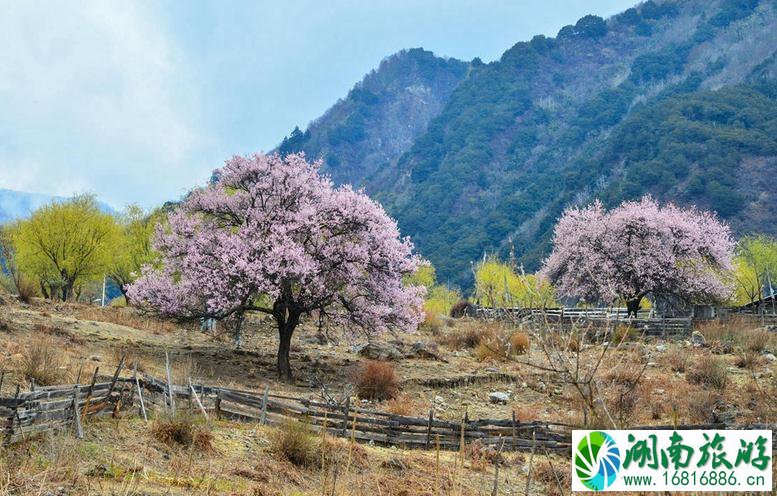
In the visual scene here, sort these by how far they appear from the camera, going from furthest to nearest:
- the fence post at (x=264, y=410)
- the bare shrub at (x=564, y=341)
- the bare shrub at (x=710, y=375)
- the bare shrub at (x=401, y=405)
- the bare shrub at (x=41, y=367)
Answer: the bare shrub at (x=710, y=375), the bare shrub at (x=401, y=405), the bare shrub at (x=41, y=367), the fence post at (x=264, y=410), the bare shrub at (x=564, y=341)

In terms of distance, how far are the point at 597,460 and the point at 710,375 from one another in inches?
719

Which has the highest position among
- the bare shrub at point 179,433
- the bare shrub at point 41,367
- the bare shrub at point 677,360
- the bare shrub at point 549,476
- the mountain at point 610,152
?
the mountain at point 610,152

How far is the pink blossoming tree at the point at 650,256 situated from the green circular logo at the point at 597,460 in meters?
30.8

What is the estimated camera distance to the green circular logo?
3678mm

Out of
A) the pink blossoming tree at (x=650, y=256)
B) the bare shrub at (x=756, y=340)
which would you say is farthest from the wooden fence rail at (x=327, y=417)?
the pink blossoming tree at (x=650, y=256)

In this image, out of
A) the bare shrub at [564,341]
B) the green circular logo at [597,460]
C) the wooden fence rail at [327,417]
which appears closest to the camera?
the bare shrub at [564,341]

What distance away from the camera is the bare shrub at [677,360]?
2207 cm

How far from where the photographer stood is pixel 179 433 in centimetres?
1107

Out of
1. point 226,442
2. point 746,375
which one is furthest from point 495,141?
point 226,442

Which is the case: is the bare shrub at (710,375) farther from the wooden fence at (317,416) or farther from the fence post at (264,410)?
the fence post at (264,410)

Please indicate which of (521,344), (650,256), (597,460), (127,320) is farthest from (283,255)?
(650,256)

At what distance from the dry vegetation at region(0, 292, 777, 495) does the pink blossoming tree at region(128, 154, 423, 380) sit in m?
1.96

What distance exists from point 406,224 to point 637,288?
11275cm

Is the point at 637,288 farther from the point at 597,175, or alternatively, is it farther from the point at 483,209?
the point at 483,209
